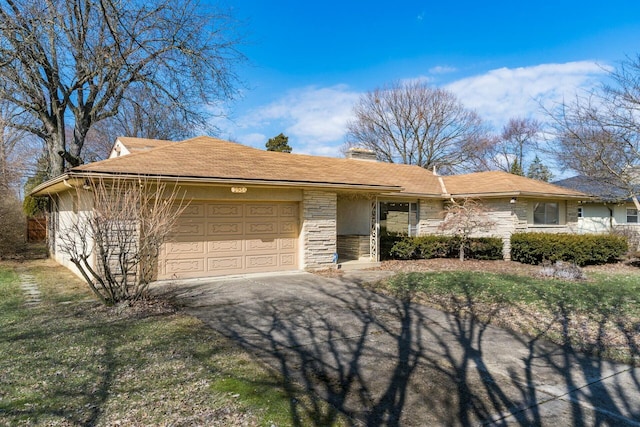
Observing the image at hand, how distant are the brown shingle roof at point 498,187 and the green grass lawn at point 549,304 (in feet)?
17.7

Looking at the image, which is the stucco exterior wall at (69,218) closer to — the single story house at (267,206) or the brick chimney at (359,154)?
the single story house at (267,206)

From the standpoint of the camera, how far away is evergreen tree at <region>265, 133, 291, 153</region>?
113 feet

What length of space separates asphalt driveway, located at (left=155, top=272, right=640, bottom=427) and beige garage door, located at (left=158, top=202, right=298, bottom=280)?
2.57 meters

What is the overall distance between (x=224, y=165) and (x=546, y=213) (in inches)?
530

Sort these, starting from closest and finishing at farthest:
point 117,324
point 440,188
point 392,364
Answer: point 392,364 → point 117,324 → point 440,188

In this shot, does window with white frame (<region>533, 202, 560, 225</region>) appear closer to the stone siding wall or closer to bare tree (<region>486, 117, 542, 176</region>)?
the stone siding wall

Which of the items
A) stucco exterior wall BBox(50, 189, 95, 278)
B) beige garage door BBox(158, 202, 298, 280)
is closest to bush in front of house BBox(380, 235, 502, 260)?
beige garage door BBox(158, 202, 298, 280)

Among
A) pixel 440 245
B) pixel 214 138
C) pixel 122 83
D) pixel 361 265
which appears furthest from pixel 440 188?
pixel 122 83

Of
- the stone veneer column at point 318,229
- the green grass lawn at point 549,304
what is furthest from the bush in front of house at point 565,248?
the stone veneer column at point 318,229

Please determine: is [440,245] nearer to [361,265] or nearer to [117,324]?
[361,265]

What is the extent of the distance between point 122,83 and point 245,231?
9548 mm

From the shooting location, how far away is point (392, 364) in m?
4.66

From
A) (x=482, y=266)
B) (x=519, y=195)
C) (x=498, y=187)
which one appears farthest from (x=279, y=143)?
(x=482, y=266)

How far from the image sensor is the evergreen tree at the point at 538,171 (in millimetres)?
34625
